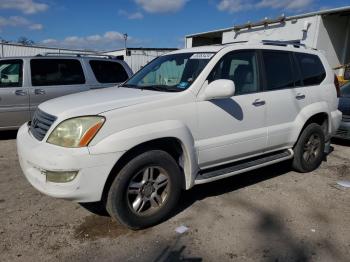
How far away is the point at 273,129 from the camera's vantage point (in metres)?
4.68

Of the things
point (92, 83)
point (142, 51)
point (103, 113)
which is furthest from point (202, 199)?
point (142, 51)

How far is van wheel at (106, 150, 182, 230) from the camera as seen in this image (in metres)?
3.37

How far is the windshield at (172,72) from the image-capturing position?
4027 mm

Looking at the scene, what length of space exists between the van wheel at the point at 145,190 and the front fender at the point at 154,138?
0.16 meters

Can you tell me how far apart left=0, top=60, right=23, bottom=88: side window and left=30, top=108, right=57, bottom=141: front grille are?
12.3ft

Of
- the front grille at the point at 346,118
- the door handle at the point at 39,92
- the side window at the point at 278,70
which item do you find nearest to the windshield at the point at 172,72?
the side window at the point at 278,70

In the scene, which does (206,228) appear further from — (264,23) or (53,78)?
(264,23)

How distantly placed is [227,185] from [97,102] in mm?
2275

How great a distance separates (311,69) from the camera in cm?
534

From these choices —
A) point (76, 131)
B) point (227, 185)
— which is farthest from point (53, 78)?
point (76, 131)

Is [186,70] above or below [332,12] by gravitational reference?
below

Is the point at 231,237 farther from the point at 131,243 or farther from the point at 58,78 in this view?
the point at 58,78

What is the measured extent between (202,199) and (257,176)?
1297 millimetres

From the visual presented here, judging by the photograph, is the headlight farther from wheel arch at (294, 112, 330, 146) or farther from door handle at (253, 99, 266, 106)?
wheel arch at (294, 112, 330, 146)
